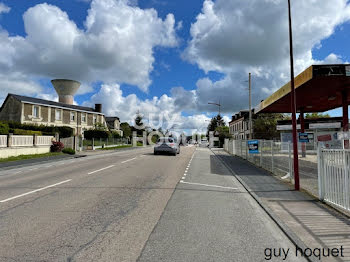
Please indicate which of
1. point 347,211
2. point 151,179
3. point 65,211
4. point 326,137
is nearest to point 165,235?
point 65,211

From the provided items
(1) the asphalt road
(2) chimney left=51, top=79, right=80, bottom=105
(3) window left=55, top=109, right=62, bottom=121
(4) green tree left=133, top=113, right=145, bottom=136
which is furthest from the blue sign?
(4) green tree left=133, top=113, right=145, bottom=136

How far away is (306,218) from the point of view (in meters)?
5.62

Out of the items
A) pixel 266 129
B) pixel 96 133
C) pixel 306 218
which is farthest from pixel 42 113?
pixel 306 218

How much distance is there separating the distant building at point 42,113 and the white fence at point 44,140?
14.7 m

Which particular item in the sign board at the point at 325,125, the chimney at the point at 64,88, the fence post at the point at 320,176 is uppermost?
the chimney at the point at 64,88

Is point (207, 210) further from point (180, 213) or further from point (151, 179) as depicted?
point (151, 179)

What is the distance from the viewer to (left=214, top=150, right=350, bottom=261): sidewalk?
14.4ft

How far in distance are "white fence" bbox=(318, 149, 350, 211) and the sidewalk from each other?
0.27m

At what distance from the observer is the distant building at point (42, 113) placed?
40.0 m

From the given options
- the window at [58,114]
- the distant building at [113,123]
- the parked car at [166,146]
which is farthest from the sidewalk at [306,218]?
the distant building at [113,123]

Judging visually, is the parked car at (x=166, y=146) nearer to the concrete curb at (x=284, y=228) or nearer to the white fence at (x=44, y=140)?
the white fence at (x=44, y=140)

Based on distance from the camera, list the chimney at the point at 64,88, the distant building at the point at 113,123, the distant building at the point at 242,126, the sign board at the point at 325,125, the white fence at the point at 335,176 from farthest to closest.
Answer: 1. the distant building at the point at 113,123
2. the chimney at the point at 64,88
3. the distant building at the point at 242,126
4. the sign board at the point at 325,125
5. the white fence at the point at 335,176

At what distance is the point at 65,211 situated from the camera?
5902mm

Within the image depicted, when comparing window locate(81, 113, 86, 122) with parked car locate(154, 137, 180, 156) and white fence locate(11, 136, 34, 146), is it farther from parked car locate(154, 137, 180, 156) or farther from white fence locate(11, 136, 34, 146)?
parked car locate(154, 137, 180, 156)
